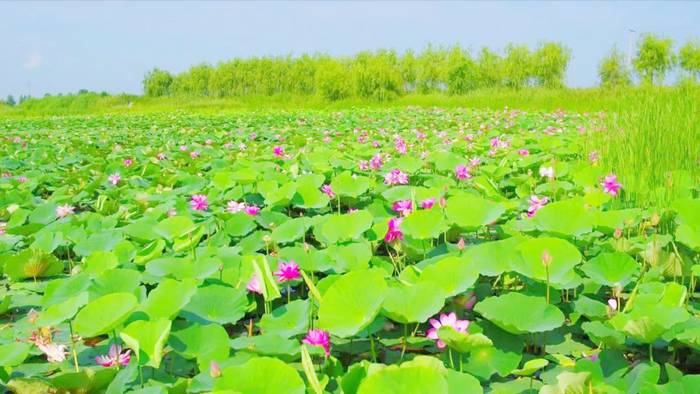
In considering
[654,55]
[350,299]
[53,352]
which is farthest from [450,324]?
[654,55]

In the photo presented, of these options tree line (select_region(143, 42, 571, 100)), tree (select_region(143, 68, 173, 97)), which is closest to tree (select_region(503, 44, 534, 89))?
tree line (select_region(143, 42, 571, 100))

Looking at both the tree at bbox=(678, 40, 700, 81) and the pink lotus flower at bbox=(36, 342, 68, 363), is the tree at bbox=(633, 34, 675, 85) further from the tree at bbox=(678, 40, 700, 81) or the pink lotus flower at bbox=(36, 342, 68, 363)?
the pink lotus flower at bbox=(36, 342, 68, 363)

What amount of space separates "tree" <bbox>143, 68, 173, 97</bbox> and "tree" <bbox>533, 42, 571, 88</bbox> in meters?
20.4

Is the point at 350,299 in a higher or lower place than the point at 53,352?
higher

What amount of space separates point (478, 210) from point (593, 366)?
29.4 inches

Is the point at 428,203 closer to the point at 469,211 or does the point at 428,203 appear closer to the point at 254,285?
the point at 469,211

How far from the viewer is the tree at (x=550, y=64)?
21.8m

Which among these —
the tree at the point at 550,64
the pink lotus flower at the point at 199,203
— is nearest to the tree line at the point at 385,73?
the tree at the point at 550,64

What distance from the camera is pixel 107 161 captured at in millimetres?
4473

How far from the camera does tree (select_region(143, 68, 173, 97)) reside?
107ft

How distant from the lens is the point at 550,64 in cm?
2181

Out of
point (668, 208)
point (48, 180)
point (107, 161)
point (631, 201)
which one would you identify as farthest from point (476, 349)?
point (107, 161)

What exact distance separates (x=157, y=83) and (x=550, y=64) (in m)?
21.5

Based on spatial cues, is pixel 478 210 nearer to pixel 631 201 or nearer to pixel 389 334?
pixel 389 334
